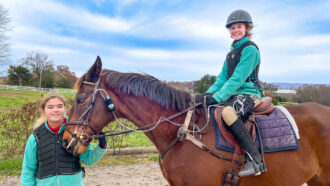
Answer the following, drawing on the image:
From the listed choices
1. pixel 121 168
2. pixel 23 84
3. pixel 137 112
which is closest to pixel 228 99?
pixel 137 112

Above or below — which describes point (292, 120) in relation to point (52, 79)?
below

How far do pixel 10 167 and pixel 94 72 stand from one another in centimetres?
534

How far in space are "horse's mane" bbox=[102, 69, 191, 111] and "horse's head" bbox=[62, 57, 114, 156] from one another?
16 centimetres

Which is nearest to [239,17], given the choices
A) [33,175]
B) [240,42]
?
[240,42]

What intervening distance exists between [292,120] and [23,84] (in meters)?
42.4

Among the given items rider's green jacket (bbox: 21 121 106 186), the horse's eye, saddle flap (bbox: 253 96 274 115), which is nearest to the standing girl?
rider's green jacket (bbox: 21 121 106 186)

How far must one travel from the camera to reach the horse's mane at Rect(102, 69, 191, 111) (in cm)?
269

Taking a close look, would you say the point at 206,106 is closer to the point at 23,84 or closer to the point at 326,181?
the point at 326,181

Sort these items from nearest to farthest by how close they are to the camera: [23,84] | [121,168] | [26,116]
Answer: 1. [121,168]
2. [26,116]
3. [23,84]

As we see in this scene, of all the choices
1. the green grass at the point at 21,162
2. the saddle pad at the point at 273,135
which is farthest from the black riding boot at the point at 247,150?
the green grass at the point at 21,162

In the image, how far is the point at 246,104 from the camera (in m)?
2.65

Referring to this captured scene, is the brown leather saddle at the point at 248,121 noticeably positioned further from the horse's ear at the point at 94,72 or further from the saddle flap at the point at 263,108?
the horse's ear at the point at 94,72

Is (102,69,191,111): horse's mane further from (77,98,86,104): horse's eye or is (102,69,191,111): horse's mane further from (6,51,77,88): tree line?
(6,51,77,88): tree line

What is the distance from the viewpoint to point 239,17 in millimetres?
3008
